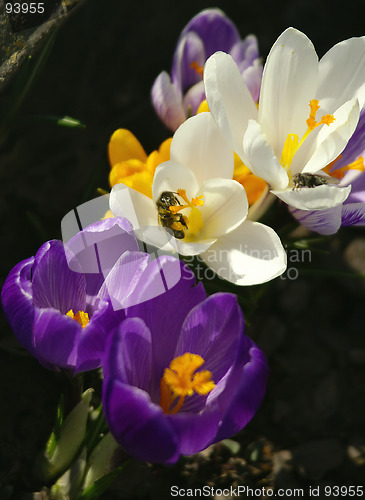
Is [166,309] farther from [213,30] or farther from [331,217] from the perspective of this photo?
[213,30]

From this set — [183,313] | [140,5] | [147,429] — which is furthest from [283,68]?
[140,5]

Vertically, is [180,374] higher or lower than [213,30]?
lower

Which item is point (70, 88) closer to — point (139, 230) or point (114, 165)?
point (114, 165)

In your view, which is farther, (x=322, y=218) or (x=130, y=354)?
(x=322, y=218)

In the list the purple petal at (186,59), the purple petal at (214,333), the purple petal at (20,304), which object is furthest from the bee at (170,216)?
the purple petal at (186,59)

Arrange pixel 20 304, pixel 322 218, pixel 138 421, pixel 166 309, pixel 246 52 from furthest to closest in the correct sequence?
pixel 246 52 < pixel 322 218 < pixel 166 309 < pixel 20 304 < pixel 138 421

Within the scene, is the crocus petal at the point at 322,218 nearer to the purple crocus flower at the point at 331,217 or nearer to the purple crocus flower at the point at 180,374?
the purple crocus flower at the point at 331,217

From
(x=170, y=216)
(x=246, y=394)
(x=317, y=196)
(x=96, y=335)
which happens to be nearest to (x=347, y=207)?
(x=317, y=196)
